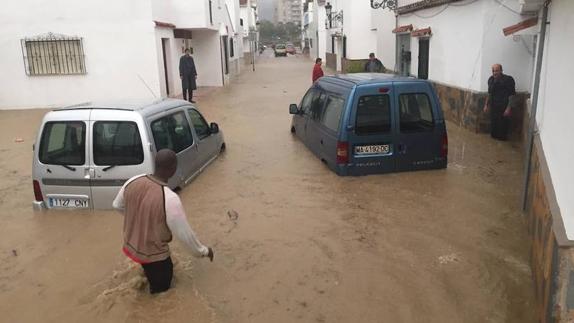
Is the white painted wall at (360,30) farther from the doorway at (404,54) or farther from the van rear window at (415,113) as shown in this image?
the van rear window at (415,113)

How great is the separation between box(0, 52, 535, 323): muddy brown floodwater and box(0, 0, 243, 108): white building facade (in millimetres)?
8771

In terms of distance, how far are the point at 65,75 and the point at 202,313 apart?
15.5 meters

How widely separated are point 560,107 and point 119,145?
4.88m

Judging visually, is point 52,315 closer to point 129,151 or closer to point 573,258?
point 129,151

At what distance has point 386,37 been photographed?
23.2 meters

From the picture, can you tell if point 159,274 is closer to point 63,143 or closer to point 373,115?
point 63,143

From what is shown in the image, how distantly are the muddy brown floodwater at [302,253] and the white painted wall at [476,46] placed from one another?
2889 millimetres

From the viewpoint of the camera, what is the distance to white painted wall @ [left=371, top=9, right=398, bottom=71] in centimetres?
2188

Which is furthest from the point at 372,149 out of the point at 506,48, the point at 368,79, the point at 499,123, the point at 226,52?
the point at 226,52

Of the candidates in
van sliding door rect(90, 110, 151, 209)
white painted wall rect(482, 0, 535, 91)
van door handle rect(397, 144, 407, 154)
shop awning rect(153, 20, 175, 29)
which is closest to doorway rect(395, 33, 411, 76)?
white painted wall rect(482, 0, 535, 91)

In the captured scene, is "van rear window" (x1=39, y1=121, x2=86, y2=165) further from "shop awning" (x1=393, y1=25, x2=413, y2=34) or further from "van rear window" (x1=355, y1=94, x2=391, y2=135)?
"shop awning" (x1=393, y1=25, x2=413, y2=34)

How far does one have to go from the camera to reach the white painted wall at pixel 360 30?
29.4 m

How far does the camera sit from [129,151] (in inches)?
249

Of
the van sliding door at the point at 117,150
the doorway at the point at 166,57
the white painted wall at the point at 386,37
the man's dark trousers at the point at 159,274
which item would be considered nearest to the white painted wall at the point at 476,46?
the white painted wall at the point at 386,37
